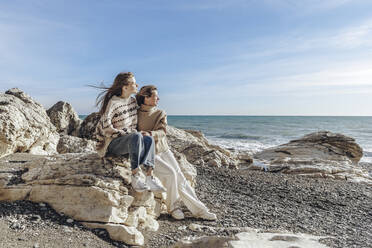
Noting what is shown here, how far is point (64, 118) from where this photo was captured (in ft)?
43.6

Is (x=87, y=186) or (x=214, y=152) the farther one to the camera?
(x=214, y=152)

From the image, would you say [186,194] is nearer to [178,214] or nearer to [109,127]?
[178,214]

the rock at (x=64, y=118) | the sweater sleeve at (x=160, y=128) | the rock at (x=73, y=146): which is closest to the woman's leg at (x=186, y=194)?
the sweater sleeve at (x=160, y=128)

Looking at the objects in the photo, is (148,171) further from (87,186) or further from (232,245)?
(232,245)

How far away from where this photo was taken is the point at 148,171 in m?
5.42

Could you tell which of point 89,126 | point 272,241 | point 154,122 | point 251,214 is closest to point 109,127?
point 154,122

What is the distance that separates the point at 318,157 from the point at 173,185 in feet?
45.9

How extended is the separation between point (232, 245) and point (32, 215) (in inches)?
128

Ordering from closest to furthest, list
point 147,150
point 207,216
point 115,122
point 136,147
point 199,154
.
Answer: point 136,147, point 147,150, point 115,122, point 207,216, point 199,154

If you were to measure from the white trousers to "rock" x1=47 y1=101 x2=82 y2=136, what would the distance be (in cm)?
827

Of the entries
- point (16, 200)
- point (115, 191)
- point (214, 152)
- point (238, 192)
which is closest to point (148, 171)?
point (115, 191)

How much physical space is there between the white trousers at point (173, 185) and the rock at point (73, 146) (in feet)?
13.2

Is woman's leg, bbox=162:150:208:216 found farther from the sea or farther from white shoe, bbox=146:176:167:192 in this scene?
the sea

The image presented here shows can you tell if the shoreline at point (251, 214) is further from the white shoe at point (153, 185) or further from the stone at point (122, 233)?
the white shoe at point (153, 185)
